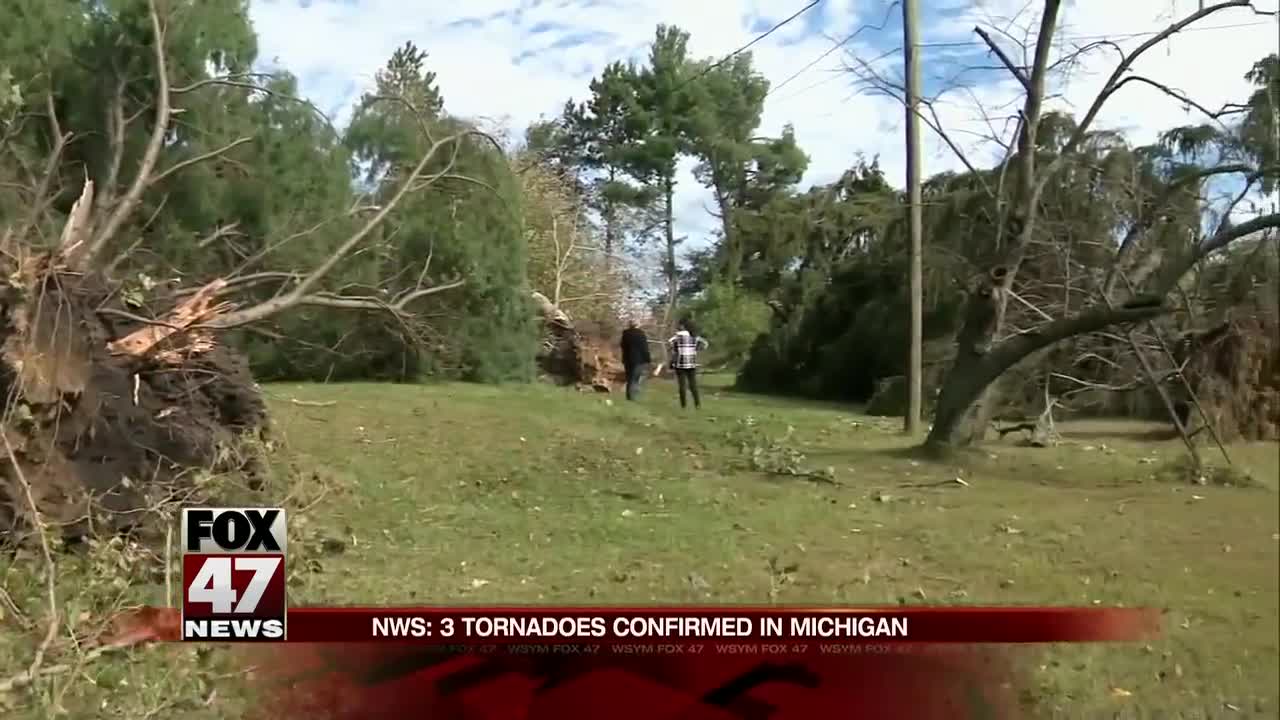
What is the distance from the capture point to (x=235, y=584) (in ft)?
8.97

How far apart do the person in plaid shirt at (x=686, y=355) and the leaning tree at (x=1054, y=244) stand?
0.85m

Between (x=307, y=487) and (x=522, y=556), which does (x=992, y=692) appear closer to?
(x=522, y=556)

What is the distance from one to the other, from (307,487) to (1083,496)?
247 centimetres

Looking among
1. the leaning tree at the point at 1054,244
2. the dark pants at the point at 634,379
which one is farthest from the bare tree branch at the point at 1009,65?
the dark pants at the point at 634,379

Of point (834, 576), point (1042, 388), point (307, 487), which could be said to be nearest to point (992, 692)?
point (834, 576)

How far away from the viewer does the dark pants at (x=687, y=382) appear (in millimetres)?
3491

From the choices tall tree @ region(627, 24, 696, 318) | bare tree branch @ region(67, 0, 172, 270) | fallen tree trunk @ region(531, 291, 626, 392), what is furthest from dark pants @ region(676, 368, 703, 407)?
bare tree branch @ region(67, 0, 172, 270)

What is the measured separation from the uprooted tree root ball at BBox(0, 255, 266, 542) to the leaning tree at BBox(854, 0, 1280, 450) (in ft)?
7.88

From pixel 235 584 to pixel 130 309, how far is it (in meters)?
1.36

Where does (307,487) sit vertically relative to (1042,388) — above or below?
below

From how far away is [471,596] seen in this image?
9.52 ft

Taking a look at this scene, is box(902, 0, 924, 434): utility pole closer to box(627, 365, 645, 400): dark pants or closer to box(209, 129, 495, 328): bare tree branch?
box(627, 365, 645, 400): dark pants

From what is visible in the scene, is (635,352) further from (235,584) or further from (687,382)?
(235,584)

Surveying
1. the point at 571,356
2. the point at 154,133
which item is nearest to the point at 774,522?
the point at 571,356
